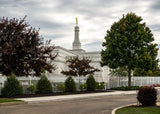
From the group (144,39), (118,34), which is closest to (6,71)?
(118,34)

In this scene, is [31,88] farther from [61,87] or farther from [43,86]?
[61,87]

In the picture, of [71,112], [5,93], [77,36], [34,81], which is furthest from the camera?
Answer: [77,36]

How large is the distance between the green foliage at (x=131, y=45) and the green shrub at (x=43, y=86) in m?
11.2

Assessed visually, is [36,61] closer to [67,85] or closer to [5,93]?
[5,93]

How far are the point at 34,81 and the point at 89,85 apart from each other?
20.4ft

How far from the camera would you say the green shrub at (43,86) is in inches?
906

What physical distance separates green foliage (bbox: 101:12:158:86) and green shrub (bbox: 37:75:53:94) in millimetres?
11205

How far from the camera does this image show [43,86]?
23.0m

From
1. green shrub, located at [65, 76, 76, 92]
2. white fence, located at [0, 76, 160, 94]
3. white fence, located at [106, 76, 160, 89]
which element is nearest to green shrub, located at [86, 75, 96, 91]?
white fence, located at [0, 76, 160, 94]

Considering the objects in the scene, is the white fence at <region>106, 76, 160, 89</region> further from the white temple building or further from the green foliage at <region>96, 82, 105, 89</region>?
the white temple building

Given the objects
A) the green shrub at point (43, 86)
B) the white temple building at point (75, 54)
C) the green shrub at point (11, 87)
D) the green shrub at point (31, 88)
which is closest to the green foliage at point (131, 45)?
the green shrub at point (43, 86)

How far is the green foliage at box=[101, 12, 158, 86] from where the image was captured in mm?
31047

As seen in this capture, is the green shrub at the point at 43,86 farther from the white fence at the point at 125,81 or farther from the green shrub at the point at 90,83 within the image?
the white fence at the point at 125,81

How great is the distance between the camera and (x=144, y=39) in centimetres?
3141
